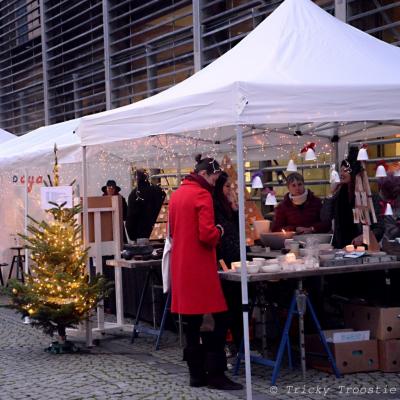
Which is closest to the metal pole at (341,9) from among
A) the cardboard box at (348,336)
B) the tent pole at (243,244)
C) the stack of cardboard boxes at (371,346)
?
the stack of cardboard boxes at (371,346)

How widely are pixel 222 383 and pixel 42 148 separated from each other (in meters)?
5.83

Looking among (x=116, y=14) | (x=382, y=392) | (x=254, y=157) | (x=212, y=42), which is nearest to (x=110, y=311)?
(x=254, y=157)

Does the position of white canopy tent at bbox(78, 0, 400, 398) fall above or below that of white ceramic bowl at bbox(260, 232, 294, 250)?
above

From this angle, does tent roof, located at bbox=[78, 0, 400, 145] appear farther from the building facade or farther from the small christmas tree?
the building facade

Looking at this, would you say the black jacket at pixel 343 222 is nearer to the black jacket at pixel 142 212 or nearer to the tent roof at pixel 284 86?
the tent roof at pixel 284 86

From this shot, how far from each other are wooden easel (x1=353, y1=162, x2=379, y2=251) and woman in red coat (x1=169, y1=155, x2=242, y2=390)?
1.74 metres

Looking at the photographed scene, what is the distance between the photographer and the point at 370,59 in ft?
21.9

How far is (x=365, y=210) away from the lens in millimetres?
7340

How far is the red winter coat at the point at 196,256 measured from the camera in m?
6.01

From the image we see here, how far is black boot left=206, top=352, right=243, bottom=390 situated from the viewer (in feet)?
20.2

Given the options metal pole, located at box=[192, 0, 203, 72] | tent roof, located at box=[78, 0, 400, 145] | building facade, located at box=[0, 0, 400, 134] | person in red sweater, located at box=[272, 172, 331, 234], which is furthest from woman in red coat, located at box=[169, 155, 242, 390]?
metal pole, located at box=[192, 0, 203, 72]

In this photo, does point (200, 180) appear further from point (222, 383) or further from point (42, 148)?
point (42, 148)

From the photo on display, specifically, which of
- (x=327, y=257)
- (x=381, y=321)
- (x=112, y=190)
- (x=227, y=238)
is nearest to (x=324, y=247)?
(x=327, y=257)

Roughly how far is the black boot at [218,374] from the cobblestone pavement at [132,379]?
0.09 metres
